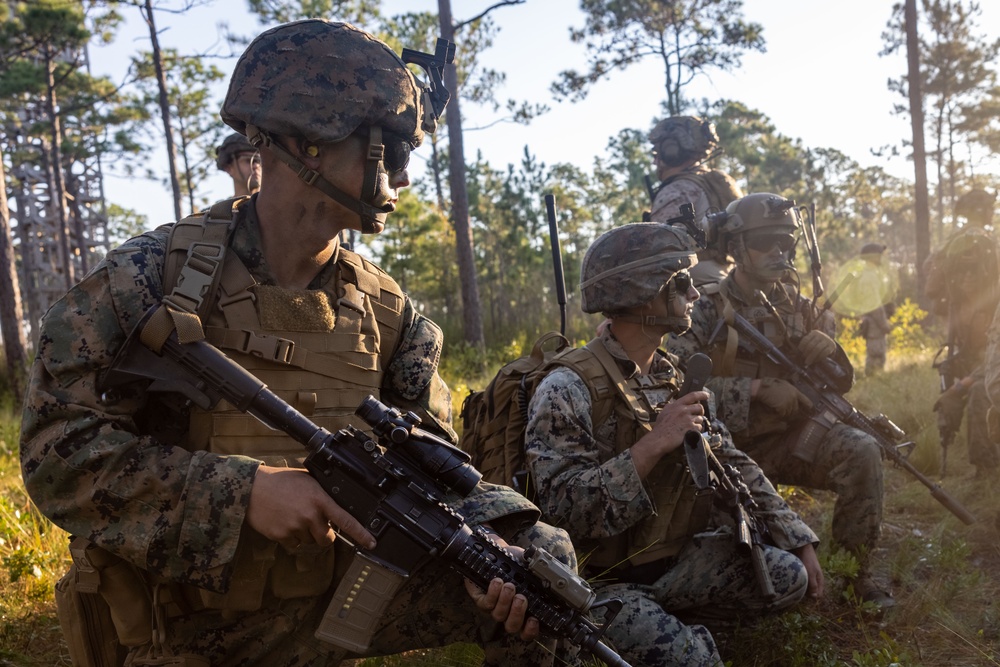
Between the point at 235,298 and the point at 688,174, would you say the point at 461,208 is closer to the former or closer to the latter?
the point at 688,174

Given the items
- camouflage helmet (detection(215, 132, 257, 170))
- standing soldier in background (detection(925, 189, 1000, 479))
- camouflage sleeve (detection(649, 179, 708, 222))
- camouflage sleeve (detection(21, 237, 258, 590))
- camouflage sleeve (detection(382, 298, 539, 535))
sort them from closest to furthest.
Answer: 1. camouflage sleeve (detection(21, 237, 258, 590))
2. camouflage sleeve (detection(382, 298, 539, 535))
3. camouflage helmet (detection(215, 132, 257, 170))
4. camouflage sleeve (detection(649, 179, 708, 222))
5. standing soldier in background (detection(925, 189, 1000, 479))

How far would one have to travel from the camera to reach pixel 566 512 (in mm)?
2953

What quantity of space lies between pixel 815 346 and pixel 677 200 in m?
2.15

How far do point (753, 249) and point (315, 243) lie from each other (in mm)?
3374

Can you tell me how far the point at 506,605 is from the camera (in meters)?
2.01

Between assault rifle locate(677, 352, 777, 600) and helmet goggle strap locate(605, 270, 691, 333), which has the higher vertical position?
helmet goggle strap locate(605, 270, 691, 333)

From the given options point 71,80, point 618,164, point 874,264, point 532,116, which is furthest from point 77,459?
point 618,164

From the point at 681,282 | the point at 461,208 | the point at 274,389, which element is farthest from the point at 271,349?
the point at 461,208

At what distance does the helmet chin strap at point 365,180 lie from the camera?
2.24m

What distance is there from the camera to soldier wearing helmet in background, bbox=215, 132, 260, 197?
5.43 metres

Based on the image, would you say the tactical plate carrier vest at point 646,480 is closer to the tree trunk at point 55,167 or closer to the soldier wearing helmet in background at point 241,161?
the soldier wearing helmet in background at point 241,161

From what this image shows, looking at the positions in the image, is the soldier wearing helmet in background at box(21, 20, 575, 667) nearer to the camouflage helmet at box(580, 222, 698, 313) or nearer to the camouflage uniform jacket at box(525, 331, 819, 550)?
the camouflage uniform jacket at box(525, 331, 819, 550)

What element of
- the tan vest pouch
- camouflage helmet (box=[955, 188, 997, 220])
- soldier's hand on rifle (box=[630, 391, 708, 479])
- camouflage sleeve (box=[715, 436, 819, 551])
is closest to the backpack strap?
the tan vest pouch

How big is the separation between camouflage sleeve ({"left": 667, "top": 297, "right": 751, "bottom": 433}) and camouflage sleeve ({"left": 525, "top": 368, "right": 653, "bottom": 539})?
151 centimetres
